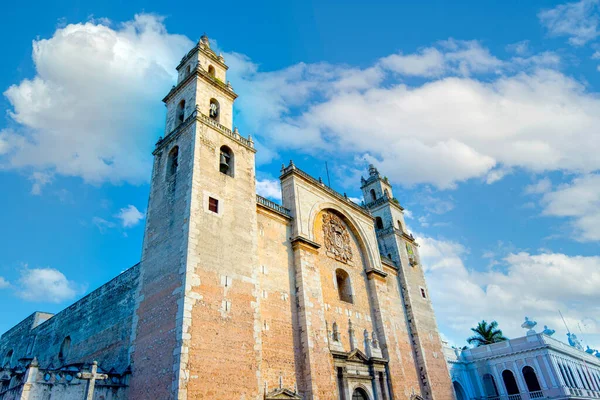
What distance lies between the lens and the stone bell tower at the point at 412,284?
28.4m

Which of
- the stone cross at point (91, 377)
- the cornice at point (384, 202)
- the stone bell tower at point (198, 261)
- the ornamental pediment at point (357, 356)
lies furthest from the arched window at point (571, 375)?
the stone cross at point (91, 377)

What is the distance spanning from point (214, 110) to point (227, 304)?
453 inches

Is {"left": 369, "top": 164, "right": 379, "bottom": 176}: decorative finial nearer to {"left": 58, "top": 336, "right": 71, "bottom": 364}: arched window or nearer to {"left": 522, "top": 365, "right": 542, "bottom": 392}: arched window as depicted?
{"left": 522, "top": 365, "right": 542, "bottom": 392}: arched window

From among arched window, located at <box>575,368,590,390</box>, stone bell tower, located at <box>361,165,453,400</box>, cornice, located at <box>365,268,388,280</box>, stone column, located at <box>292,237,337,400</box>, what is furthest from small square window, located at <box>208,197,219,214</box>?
arched window, located at <box>575,368,590,390</box>

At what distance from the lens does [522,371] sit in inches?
1355

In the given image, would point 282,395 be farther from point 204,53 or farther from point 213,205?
point 204,53

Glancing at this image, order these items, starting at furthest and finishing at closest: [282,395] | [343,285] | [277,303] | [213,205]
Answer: [343,285], [277,303], [213,205], [282,395]

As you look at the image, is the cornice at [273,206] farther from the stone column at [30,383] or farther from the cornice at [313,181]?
the stone column at [30,383]

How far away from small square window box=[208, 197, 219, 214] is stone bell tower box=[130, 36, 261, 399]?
5cm

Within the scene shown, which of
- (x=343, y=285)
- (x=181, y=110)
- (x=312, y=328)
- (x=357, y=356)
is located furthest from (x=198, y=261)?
(x=343, y=285)

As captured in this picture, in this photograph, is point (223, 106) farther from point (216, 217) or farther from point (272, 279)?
point (272, 279)

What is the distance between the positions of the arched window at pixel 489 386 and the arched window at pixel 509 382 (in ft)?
3.71

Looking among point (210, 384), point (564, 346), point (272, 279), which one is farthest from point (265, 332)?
point (564, 346)

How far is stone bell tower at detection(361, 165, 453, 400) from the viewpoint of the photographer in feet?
93.1
